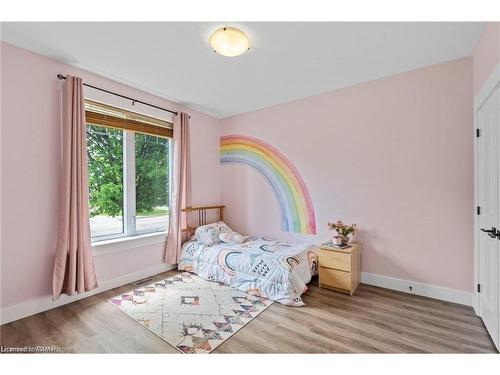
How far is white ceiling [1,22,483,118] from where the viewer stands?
2.00 m

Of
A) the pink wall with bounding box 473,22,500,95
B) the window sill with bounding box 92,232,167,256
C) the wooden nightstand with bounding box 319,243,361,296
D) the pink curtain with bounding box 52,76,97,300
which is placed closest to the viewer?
the pink wall with bounding box 473,22,500,95

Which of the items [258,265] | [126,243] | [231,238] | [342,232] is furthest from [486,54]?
[126,243]

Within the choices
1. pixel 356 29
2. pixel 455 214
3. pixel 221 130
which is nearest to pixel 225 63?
pixel 356 29

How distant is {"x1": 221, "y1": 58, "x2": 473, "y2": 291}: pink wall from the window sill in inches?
72.0

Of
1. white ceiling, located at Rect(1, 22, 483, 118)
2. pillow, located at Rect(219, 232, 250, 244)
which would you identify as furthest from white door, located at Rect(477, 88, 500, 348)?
pillow, located at Rect(219, 232, 250, 244)

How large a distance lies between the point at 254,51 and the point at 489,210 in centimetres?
249

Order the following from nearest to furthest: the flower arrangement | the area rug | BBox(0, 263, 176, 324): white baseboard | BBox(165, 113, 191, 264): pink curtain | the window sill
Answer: the area rug → BBox(0, 263, 176, 324): white baseboard → the window sill → the flower arrangement → BBox(165, 113, 191, 264): pink curtain

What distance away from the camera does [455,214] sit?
253 centimetres

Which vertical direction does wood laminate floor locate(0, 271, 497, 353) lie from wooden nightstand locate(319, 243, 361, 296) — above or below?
below

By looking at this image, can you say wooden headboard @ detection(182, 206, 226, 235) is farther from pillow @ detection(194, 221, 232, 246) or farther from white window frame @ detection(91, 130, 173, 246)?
white window frame @ detection(91, 130, 173, 246)

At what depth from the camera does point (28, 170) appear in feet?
7.57

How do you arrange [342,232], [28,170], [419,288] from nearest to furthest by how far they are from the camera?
[28,170], [419,288], [342,232]

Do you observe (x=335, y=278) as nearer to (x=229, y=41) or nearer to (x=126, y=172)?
(x=229, y=41)
